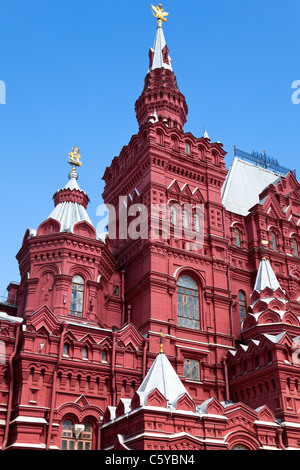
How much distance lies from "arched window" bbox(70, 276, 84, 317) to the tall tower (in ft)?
9.19

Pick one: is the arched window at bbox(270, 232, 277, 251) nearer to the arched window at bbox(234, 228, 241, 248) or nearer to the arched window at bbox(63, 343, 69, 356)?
the arched window at bbox(234, 228, 241, 248)

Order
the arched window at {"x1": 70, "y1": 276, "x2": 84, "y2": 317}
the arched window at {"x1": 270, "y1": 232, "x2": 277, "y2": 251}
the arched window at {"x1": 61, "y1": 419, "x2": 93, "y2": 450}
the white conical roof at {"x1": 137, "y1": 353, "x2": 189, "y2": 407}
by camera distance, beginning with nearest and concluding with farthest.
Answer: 1. the white conical roof at {"x1": 137, "y1": 353, "x2": 189, "y2": 407}
2. the arched window at {"x1": 61, "y1": 419, "x2": 93, "y2": 450}
3. the arched window at {"x1": 70, "y1": 276, "x2": 84, "y2": 317}
4. the arched window at {"x1": 270, "y1": 232, "x2": 277, "y2": 251}

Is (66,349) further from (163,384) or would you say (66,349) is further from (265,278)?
(265,278)

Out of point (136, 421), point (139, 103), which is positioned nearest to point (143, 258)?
point (136, 421)

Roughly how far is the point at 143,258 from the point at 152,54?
62.9 ft

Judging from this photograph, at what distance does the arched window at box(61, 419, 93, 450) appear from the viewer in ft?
75.8

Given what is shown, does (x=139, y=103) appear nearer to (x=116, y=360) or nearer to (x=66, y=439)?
(x=116, y=360)

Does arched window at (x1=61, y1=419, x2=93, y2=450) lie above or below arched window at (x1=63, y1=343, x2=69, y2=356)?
below

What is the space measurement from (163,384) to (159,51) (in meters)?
28.2

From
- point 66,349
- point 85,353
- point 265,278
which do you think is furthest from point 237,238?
point 66,349

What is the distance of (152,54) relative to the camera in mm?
42531

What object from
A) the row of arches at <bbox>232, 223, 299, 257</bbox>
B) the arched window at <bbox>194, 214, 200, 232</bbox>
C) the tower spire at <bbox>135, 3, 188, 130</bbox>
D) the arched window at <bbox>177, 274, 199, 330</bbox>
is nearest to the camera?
the arched window at <bbox>177, 274, 199, 330</bbox>

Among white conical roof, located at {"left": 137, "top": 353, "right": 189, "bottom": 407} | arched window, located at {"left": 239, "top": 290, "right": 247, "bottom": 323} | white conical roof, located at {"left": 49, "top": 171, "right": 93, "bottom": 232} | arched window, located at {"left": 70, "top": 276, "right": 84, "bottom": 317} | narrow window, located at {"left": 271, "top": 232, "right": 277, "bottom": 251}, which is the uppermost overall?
narrow window, located at {"left": 271, "top": 232, "right": 277, "bottom": 251}

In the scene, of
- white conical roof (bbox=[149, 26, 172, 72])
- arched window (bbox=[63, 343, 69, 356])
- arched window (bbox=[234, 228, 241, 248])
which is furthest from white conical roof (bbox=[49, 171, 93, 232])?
white conical roof (bbox=[149, 26, 172, 72])
